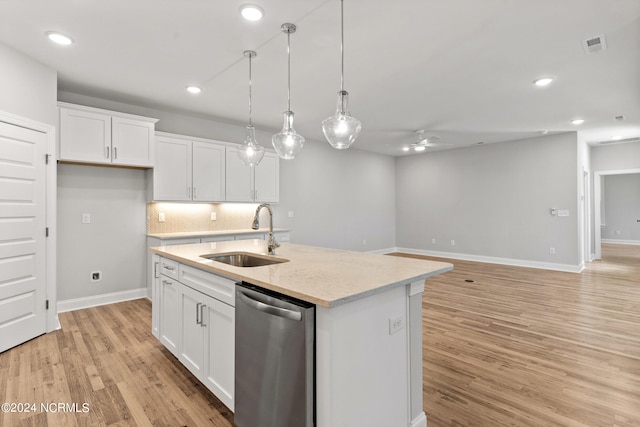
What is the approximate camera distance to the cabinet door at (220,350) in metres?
1.85

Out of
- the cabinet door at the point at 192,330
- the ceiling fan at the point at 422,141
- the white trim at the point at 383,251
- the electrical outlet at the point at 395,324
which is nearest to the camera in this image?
the electrical outlet at the point at 395,324

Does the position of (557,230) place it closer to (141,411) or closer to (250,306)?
(250,306)

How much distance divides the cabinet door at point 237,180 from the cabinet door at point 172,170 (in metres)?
0.63

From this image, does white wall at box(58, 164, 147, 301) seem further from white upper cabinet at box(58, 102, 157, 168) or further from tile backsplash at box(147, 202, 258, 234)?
white upper cabinet at box(58, 102, 157, 168)

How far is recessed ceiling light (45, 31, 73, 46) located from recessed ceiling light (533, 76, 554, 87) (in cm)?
468

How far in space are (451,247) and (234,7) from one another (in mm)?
7147

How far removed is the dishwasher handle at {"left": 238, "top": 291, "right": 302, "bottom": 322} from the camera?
1.41m

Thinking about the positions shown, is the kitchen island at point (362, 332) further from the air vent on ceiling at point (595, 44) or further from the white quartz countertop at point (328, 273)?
the air vent on ceiling at point (595, 44)

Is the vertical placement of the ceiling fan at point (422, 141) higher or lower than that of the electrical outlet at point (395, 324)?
higher

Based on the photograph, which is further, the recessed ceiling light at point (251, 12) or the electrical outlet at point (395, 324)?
the recessed ceiling light at point (251, 12)

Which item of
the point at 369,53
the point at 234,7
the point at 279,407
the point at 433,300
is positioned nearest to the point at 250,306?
the point at 279,407

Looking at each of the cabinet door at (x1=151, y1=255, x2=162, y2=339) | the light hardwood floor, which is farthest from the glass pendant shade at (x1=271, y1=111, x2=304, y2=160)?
the light hardwood floor

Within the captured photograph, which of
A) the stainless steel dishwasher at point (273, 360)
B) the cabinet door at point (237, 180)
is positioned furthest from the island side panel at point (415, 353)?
the cabinet door at point (237, 180)

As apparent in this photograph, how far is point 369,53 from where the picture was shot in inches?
118
